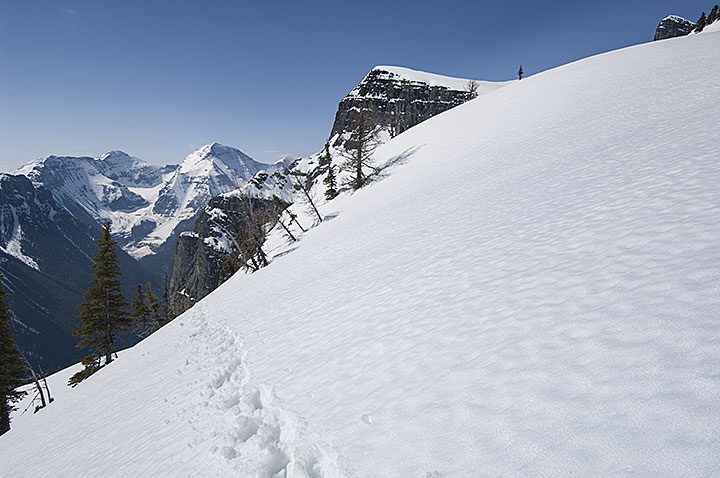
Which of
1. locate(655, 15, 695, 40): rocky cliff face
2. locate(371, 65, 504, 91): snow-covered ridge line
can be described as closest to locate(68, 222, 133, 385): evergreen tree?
locate(371, 65, 504, 91): snow-covered ridge line

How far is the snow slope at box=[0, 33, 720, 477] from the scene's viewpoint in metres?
2.31

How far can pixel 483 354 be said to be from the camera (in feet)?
11.4

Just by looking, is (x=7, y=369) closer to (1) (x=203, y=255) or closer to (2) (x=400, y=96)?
(1) (x=203, y=255)

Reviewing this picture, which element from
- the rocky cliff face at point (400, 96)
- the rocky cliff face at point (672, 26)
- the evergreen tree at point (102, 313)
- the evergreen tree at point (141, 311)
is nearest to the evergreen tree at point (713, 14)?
the rocky cliff face at point (400, 96)

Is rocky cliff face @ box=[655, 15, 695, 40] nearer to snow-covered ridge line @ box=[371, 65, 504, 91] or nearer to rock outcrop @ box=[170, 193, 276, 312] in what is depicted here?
snow-covered ridge line @ box=[371, 65, 504, 91]

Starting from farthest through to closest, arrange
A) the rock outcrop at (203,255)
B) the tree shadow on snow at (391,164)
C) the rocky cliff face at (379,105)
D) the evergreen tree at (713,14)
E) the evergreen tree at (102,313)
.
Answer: the rocky cliff face at (379,105) < the rock outcrop at (203,255) < the evergreen tree at (713,14) < the tree shadow on snow at (391,164) < the evergreen tree at (102,313)

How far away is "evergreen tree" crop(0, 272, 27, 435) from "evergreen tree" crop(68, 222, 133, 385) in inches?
140

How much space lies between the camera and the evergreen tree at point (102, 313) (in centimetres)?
2262

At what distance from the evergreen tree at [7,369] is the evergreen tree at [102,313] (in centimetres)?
354

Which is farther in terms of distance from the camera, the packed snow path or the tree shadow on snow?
the tree shadow on snow

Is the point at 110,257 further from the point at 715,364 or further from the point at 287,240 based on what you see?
the point at 715,364

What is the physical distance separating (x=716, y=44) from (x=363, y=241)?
32796 mm

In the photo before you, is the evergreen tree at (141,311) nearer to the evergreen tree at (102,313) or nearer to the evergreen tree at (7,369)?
the evergreen tree at (102,313)

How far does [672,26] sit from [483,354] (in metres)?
209
